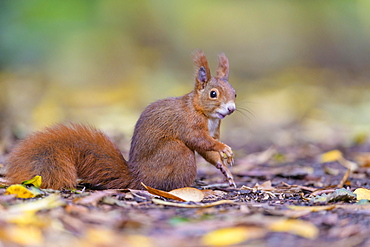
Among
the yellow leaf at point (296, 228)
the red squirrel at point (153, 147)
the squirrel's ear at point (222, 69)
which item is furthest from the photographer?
the squirrel's ear at point (222, 69)

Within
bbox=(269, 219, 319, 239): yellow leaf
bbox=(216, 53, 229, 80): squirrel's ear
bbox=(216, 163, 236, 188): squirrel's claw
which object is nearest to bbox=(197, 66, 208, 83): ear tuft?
bbox=(216, 53, 229, 80): squirrel's ear

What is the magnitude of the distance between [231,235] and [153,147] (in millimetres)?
1374

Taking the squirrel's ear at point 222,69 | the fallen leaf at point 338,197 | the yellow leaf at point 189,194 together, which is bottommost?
the yellow leaf at point 189,194

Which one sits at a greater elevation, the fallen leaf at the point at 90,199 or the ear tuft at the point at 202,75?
the ear tuft at the point at 202,75

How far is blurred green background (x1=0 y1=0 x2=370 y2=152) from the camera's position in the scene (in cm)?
709

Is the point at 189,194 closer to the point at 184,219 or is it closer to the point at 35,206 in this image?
the point at 184,219

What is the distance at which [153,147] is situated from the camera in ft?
9.77

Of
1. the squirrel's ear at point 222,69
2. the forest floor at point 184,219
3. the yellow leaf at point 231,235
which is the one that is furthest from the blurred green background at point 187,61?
the yellow leaf at point 231,235

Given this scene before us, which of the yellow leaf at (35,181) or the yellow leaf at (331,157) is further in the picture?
the yellow leaf at (331,157)

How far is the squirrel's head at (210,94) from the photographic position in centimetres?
309

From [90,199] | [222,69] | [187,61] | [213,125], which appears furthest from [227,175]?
[187,61]

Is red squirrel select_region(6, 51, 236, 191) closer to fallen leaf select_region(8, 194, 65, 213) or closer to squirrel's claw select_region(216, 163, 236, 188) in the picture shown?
squirrel's claw select_region(216, 163, 236, 188)

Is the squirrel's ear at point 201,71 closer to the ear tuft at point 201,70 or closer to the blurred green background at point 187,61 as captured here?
the ear tuft at point 201,70

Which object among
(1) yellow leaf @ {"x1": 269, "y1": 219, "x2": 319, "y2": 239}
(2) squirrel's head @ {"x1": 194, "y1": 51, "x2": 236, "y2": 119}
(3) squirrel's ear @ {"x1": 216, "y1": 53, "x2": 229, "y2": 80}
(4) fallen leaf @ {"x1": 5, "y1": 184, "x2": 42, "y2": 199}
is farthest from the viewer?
(3) squirrel's ear @ {"x1": 216, "y1": 53, "x2": 229, "y2": 80}
